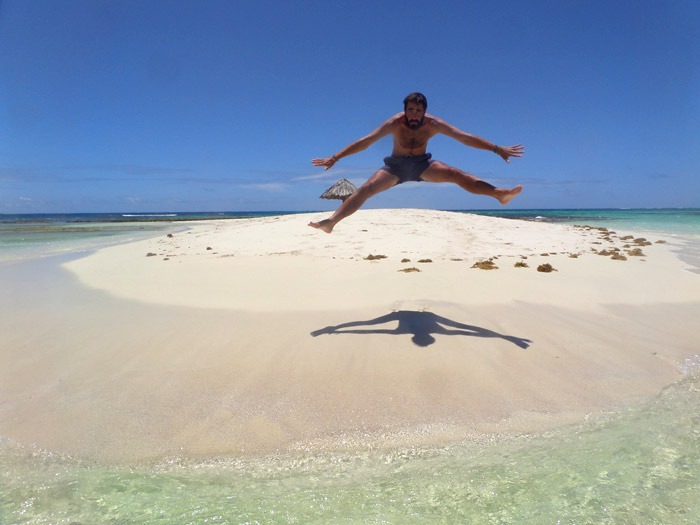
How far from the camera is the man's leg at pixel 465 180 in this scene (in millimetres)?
5633

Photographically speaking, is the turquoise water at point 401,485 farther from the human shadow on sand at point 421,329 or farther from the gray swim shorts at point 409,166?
the gray swim shorts at point 409,166

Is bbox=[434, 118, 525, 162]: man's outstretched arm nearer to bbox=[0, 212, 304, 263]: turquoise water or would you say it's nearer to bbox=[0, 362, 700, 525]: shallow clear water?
bbox=[0, 362, 700, 525]: shallow clear water

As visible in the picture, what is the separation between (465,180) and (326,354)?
3131 millimetres

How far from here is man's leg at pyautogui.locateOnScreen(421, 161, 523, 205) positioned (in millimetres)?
5633

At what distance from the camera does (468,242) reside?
1382 centimetres

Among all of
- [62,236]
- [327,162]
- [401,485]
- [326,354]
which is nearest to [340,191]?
[62,236]

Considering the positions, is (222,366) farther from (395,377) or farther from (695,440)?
(695,440)

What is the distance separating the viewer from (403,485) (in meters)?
2.31

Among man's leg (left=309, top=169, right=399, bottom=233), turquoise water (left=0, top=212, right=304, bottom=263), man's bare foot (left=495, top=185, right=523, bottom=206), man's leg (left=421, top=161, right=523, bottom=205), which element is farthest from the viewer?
turquoise water (left=0, top=212, right=304, bottom=263)

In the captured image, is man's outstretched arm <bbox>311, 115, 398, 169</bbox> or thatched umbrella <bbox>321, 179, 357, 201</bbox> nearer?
man's outstretched arm <bbox>311, 115, 398, 169</bbox>

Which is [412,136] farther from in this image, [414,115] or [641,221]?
[641,221]

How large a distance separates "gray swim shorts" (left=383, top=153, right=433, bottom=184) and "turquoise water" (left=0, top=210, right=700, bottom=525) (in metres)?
3.82

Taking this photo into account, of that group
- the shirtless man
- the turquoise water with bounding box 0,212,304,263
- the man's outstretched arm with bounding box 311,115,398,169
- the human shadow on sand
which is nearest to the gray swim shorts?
the shirtless man

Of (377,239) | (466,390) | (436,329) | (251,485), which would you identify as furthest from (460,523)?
(377,239)
